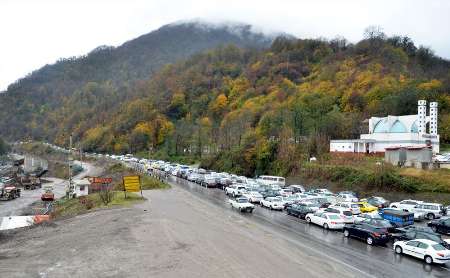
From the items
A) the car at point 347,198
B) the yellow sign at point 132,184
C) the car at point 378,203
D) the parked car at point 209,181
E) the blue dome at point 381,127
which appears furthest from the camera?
the blue dome at point 381,127

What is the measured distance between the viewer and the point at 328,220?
3112cm

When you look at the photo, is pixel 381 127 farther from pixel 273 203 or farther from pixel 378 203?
pixel 273 203

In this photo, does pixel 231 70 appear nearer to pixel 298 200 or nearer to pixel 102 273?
pixel 298 200

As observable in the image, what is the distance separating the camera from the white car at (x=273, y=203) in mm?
40531

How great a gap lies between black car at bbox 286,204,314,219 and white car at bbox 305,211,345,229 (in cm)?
260

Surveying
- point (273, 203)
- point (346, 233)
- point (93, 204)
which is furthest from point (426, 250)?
point (93, 204)

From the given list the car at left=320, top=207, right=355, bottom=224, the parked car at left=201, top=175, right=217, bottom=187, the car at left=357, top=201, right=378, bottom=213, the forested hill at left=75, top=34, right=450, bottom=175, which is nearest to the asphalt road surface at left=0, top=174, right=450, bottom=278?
the car at left=320, top=207, right=355, bottom=224

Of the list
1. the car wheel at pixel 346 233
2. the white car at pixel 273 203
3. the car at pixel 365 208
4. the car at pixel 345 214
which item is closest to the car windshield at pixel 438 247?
the car wheel at pixel 346 233

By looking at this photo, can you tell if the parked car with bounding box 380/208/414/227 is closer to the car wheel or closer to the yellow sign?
the car wheel

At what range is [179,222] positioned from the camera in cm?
3212

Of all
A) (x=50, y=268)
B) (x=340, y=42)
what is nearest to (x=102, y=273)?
(x=50, y=268)

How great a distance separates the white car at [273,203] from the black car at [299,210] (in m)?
2.78

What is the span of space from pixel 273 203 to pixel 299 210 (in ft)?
16.5

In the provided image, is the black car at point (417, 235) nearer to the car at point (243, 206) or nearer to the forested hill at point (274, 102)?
the car at point (243, 206)
